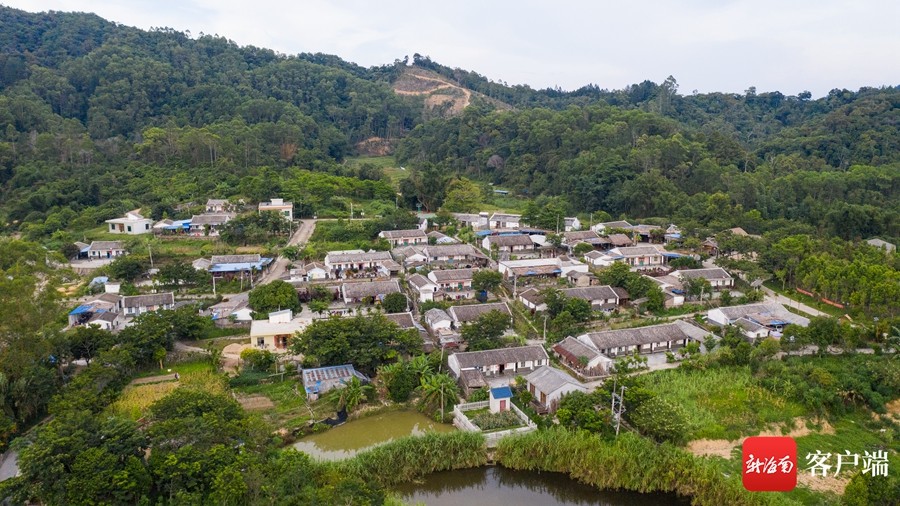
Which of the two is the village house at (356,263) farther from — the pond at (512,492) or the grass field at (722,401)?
the pond at (512,492)

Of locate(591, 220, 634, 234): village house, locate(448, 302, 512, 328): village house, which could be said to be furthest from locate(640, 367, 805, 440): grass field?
locate(591, 220, 634, 234): village house

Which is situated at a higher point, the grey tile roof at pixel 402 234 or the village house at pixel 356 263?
the grey tile roof at pixel 402 234

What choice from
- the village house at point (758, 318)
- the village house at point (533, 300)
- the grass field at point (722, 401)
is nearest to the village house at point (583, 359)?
the grass field at point (722, 401)

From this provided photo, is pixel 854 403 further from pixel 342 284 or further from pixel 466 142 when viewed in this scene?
pixel 466 142

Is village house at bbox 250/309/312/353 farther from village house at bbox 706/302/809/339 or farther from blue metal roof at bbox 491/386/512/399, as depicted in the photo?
village house at bbox 706/302/809/339

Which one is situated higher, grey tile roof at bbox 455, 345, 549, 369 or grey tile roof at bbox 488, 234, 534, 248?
grey tile roof at bbox 488, 234, 534, 248

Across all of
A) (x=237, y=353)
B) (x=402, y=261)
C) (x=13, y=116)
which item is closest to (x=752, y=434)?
(x=237, y=353)
